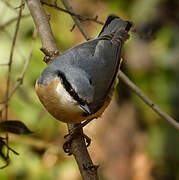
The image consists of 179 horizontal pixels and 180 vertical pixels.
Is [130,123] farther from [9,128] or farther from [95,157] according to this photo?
[9,128]

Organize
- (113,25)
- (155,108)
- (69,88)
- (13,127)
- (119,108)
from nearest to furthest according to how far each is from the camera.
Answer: (13,127) → (69,88) → (155,108) → (113,25) → (119,108)

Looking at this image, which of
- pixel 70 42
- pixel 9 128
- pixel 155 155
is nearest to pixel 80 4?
pixel 70 42

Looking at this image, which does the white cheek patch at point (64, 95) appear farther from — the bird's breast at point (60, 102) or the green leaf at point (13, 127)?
the green leaf at point (13, 127)

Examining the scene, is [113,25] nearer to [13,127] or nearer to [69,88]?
[69,88]

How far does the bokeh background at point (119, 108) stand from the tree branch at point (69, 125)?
1.30 m

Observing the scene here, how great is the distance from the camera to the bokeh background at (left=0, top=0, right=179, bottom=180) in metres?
4.66

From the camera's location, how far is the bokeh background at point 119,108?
15.3 feet

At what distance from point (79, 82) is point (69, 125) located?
37 cm

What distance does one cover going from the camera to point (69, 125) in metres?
3.23

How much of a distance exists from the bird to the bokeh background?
118cm

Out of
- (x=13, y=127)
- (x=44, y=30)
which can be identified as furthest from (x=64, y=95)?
(x=44, y=30)

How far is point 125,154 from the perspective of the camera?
6.14 metres

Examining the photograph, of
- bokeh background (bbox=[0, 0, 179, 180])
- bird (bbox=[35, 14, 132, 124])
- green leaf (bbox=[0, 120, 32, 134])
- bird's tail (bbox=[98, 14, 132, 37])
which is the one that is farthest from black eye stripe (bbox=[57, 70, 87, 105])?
bokeh background (bbox=[0, 0, 179, 180])

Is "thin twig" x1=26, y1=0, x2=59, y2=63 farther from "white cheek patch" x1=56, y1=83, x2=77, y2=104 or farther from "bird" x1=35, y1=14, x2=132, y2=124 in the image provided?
"white cheek patch" x1=56, y1=83, x2=77, y2=104
